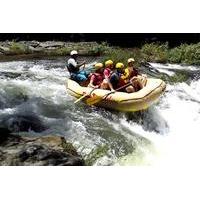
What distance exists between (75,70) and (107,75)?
44 centimetres

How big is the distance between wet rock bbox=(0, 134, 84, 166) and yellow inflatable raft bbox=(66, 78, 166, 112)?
0.95 metres

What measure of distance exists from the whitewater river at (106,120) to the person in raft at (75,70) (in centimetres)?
17

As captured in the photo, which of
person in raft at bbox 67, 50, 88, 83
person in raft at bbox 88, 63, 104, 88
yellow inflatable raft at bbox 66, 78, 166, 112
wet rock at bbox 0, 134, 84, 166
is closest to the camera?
wet rock at bbox 0, 134, 84, 166

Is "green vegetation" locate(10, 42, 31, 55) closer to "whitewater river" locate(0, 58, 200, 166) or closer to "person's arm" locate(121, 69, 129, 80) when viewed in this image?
"whitewater river" locate(0, 58, 200, 166)

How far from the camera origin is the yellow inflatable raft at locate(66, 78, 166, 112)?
6.07 m

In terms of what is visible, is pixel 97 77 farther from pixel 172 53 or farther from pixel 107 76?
pixel 172 53

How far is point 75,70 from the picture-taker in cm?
664

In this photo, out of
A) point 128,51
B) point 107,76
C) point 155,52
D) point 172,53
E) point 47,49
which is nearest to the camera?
point 107,76

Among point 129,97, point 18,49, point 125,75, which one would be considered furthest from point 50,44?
point 129,97

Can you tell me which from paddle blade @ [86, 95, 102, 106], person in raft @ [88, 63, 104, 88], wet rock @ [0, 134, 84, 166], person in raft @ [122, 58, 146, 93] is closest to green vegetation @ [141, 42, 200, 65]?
person in raft @ [122, 58, 146, 93]

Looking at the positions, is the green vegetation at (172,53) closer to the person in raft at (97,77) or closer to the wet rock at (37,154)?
the person in raft at (97,77)

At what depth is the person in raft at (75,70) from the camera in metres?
6.58

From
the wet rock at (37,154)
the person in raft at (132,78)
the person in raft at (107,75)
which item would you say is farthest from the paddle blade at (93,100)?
the wet rock at (37,154)
